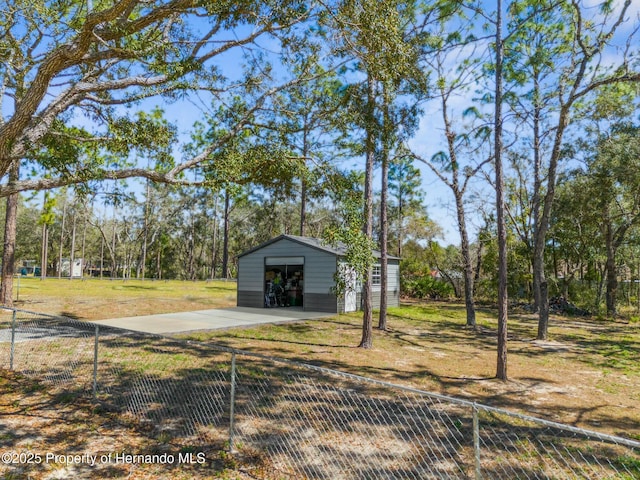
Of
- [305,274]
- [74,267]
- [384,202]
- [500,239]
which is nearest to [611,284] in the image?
[384,202]

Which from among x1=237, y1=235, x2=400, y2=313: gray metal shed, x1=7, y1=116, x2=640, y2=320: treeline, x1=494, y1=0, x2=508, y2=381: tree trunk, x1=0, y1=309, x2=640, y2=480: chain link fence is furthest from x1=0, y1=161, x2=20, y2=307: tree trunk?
x1=494, y1=0, x2=508, y2=381: tree trunk

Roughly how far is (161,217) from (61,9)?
45.1 meters

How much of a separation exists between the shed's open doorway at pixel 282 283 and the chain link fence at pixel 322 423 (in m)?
10.8

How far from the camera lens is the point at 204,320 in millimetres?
13508

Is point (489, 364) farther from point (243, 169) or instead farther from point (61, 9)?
point (61, 9)

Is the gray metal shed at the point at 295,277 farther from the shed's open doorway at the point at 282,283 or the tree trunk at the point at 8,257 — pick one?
the tree trunk at the point at 8,257

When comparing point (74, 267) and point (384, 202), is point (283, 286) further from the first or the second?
point (74, 267)

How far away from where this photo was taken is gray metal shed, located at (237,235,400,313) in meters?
17.0

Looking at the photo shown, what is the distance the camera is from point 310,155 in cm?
806

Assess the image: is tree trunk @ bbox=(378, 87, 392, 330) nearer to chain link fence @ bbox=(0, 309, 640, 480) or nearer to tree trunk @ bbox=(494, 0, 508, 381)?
tree trunk @ bbox=(494, 0, 508, 381)

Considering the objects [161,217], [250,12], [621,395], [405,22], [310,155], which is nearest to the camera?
[250,12]

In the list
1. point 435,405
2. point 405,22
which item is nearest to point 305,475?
point 435,405

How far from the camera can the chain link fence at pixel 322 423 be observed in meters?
3.84

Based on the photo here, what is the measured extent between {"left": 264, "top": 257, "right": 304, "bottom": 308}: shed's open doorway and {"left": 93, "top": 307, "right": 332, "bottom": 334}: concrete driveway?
1818 mm
